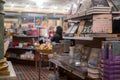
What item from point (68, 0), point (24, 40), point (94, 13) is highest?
point (68, 0)

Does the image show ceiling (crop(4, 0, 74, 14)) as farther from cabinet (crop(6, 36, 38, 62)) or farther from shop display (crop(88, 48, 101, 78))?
shop display (crop(88, 48, 101, 78))

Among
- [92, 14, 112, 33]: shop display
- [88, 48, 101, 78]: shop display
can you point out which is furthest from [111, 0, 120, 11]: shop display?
[88, 48, 101, 78]: shop display

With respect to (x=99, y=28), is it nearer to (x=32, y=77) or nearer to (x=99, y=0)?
(x=99, y=0)

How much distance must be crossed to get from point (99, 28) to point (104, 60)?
1.61 ft

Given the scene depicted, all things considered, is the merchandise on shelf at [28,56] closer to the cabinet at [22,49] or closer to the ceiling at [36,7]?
the cabinet at [22,49]

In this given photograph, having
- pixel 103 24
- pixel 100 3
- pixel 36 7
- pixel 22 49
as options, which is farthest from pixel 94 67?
pixel 36 7

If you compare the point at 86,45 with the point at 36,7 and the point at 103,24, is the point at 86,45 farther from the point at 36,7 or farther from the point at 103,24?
the point at 36,7

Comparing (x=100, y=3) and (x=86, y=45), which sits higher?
(x=100, y=3)

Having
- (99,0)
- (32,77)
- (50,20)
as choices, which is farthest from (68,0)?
(99,0)

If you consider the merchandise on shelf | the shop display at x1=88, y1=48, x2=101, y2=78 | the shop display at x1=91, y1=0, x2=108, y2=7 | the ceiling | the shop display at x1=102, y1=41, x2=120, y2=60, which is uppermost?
the ceiling

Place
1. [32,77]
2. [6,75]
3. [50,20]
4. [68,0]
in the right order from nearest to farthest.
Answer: [6,75]
[32,77]
[68,0]
[50,20]

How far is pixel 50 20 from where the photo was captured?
1590 centimetres

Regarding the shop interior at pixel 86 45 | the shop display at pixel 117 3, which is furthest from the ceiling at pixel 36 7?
the shop display at pixel 117 3

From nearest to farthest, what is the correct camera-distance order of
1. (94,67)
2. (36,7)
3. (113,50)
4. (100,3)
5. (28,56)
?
(113,50) < (94,67) < (100,3) < (28,56) < (36,7)
